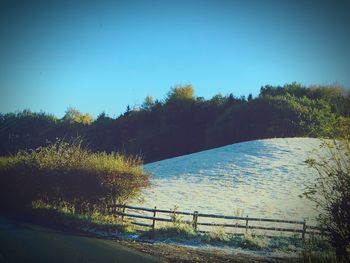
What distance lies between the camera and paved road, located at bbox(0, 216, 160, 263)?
10.9 metres

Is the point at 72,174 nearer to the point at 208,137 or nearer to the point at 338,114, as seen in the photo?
the point at 338,114

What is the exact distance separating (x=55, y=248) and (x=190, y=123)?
57.6 m

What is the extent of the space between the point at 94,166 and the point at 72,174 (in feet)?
4.47

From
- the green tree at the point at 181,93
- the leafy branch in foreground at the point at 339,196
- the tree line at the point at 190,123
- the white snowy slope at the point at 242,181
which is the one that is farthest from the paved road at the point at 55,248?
the green tree at the point at 181,93

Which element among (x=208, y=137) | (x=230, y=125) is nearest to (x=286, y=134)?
(x=230, y=125)

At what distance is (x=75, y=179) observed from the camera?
1966cm

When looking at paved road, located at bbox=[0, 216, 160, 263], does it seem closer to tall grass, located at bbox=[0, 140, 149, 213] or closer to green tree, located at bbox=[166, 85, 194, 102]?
tall grass, located at bbox=[0, 140, 149, 213]

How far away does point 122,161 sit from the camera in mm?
19938

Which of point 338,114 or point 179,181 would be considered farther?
point 179,181

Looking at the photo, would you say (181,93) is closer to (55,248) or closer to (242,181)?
(242,181)

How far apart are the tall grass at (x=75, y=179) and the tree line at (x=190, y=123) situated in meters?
19.6

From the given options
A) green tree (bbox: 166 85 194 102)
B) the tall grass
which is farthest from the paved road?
green tree (bbox: 166 85 194 102)

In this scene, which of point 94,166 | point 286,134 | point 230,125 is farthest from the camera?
point 230,125

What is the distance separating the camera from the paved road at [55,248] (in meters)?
10.9
